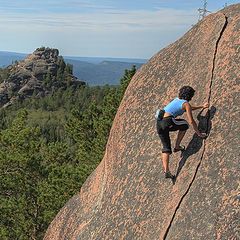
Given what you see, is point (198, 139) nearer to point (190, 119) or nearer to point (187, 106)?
point (190, 119)

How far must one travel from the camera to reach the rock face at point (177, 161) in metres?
8.01

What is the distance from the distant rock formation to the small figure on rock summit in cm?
16724

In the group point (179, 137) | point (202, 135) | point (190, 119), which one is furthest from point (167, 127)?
point (202, 135)

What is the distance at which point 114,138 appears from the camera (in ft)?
Result: 37.5

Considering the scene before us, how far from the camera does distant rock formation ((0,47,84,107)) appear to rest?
574 feet

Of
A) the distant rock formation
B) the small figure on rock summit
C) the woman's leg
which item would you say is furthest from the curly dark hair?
the distant rock formation

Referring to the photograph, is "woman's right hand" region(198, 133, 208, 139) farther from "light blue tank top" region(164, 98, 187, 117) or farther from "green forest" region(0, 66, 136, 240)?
"green forest" region(0, 66, 136, 240)

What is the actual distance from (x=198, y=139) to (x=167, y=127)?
0.65m

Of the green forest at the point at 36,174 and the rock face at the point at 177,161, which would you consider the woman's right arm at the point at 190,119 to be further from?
the green forest at the point at 36,174

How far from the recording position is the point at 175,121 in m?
8.95

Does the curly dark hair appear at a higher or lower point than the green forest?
higher

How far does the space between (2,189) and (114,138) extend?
19.5 metres

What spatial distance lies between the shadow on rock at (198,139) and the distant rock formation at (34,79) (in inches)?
6592

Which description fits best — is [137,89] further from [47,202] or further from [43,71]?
[43,71]
